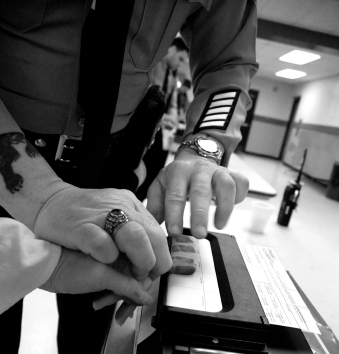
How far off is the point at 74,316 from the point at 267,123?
9782 mm

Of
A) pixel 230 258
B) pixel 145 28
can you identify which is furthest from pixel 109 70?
pixel 230 258

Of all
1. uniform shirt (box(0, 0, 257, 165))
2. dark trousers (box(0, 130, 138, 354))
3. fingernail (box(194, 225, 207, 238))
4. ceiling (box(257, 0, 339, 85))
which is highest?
ceiling (box(257, 0, 339, 85))

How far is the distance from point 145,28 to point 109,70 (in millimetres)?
175

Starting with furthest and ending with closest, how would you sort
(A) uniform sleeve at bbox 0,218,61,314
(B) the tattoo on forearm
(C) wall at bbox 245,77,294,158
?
(C) wall at bbox 245,77,294,158 < (B) the tattoo on forearm < (A) uniform sleeve at bbox 0,218,61,314

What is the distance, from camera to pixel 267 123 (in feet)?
31.1

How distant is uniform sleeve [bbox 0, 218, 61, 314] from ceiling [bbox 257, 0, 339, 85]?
105cm

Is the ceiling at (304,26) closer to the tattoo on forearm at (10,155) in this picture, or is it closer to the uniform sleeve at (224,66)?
the uniform sleeve at (224,66)

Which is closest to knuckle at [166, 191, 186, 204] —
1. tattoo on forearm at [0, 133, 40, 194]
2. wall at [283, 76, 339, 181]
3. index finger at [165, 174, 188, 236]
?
index finger at [165, 174, 188, 236]

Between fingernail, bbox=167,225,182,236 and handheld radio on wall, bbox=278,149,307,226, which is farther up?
fingernail, bbox=167,225,182,236

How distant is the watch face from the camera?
0.62 metres

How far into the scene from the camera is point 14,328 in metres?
0.64

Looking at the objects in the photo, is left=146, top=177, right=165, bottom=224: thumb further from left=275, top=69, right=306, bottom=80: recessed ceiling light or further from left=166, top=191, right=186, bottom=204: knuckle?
left=275, top=69, right=306, bottom=80: recessed ceiling light

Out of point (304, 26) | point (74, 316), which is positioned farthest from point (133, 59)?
point (304, 26)

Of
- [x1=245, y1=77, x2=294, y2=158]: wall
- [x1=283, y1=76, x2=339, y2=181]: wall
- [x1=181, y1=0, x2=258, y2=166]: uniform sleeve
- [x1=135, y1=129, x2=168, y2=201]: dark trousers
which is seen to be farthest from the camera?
[x1=245, y1=77, x2=294, y2=158]: wall
